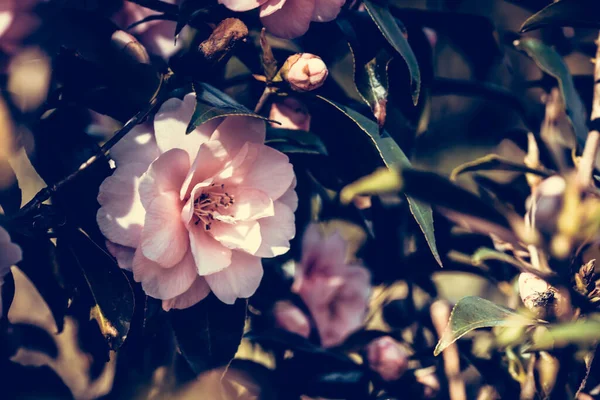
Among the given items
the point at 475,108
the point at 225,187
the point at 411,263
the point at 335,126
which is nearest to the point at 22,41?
the point at 225,187

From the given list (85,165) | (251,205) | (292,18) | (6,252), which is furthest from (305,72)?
(6,252)

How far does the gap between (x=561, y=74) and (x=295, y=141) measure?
17.8 inches

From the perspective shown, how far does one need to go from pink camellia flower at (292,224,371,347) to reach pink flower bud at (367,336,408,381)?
0.27ft

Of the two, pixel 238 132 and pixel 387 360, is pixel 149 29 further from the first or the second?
pixel 387 360

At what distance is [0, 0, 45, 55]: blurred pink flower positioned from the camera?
0.79 meters

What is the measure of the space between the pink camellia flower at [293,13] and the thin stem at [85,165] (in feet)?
0.59

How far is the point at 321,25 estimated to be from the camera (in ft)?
2.74

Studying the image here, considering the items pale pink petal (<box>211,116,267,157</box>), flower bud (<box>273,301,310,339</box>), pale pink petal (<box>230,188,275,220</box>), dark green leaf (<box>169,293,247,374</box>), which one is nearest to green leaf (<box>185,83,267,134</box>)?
pale pink petal (<box>211,116,267,157</box>)

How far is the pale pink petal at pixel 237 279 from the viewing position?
0.69m

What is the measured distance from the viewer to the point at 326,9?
0.72m

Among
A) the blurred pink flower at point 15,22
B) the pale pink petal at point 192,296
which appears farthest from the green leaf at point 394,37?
the blurred pink flower at point 15,22

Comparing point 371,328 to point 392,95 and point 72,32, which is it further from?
point 72,32

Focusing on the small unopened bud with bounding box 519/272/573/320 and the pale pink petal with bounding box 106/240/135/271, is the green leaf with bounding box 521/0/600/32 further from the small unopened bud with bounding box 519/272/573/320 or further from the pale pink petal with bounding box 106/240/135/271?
the pale pink petal with bounding box 106/240/135/271

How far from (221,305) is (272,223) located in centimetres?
13
